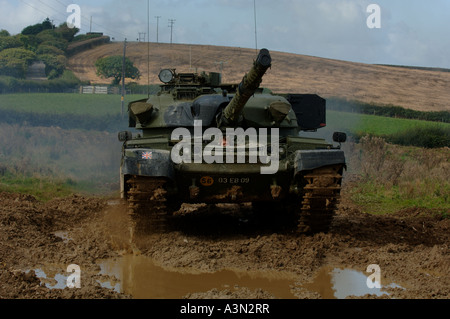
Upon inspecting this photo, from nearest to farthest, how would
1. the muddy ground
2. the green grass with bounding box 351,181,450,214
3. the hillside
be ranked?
the muddy ground < the green grass with bounding box 351,181,450,214 < the hillside

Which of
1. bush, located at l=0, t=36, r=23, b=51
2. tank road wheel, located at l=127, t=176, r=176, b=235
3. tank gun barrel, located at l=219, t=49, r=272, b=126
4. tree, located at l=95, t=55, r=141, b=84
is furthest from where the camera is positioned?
tree, located at l=95, t=55, r=141, b=84

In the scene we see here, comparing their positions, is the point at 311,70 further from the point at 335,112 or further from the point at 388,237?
the point at 388,237

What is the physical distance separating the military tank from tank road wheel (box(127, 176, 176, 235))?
13 mm

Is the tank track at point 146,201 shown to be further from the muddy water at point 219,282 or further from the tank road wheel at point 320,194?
the tank road wheel at point 320,194

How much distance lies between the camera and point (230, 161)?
930cm

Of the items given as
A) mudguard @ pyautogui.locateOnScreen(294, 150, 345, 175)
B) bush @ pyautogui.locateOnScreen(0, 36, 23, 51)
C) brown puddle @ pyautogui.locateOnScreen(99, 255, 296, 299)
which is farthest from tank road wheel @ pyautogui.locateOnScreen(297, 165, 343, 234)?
bush @ pyautogui.locateOnScreen(0, 36, 23, 51)

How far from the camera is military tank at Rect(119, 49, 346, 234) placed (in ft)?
29.7

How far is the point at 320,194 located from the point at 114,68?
25267 millimetres

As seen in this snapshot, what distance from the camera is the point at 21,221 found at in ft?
35.1

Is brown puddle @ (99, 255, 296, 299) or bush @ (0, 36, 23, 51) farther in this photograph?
bush @ (0, 36, 23, 51)

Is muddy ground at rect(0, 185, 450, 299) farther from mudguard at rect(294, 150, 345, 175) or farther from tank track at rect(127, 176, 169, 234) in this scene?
mudguard at rect(294, 150, 345, 175)

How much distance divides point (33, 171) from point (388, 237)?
A: 952 cm

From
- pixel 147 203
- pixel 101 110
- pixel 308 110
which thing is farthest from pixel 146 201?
pixel 101 110

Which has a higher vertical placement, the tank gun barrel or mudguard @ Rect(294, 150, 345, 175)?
the tank gun barrel
